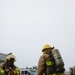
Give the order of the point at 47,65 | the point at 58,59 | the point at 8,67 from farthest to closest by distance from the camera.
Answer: the point at 8,67, the point at 47,65, the point at 58,59

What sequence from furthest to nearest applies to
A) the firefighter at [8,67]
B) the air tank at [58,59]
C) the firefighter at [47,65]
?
the firefighter at [8,67] → the firefighter at [47,65] → the air tank at [58,59]

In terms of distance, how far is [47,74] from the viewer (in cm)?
717

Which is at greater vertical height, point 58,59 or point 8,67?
point 8,67

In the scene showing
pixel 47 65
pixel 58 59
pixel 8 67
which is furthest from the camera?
pixel 8 67

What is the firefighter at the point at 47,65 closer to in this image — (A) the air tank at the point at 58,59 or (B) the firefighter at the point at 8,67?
(A) the air tank at the point at 58,59

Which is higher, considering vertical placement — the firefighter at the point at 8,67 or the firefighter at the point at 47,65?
the firefighter at the point at 8,67

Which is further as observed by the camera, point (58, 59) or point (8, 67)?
point (8, 67)

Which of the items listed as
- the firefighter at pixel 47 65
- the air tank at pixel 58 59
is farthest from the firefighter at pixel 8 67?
the air tank at pixel 58 59

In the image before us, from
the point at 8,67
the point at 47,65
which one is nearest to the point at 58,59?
the point at 47,65

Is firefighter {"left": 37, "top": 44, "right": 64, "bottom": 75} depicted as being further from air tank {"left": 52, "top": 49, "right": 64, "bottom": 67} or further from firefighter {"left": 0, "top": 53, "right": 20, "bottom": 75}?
firefighter {"left": 0, "top": 53, "right": 20, "bottom": 75}

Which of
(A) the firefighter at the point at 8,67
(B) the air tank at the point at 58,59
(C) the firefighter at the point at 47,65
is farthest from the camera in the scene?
(A) the firefighter at the point at 8,67

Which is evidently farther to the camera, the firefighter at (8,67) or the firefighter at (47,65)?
the firefighter at (8,67)

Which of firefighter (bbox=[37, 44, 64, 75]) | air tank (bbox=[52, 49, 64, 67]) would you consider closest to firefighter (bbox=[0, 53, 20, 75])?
firefighter (bbox=[37, 44, 64, 75])

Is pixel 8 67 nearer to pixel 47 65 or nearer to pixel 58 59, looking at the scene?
pixel 47 65
